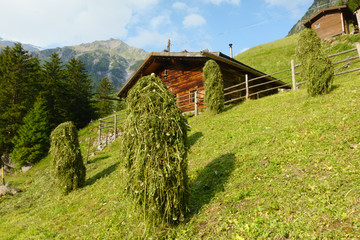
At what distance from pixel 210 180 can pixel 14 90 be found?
31.1 meters

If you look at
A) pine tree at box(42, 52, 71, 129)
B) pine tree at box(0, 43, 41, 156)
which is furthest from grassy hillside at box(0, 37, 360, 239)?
pine tree at box(42, 52, 71, 129)

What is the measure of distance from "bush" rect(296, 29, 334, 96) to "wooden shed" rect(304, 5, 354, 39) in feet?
112

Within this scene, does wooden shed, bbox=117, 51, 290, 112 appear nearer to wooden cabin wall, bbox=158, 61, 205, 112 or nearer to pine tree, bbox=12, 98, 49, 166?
wooden cabin wall, bbox=158, 61, 205, 112

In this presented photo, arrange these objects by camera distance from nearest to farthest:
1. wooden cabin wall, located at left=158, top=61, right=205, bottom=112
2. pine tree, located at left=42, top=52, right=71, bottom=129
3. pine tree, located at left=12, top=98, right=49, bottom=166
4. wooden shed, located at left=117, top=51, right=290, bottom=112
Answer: wooden shed, located at left=117, top=51, right=290, bottom=112, wooden cabin wall, located at left=158, top=61, right=205, bottom=112, pine tree, located at left=12, top=98, right=49, bottom=166, pine tree, located at left=42, top=52, right=71, bottom=129

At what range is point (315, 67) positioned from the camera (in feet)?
29.5

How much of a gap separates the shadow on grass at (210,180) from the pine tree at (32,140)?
77.9 ft

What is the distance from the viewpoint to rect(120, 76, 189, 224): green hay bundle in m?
4.01

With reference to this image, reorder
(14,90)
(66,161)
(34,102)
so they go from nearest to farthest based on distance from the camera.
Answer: (66,161) → (14,90) → (34,102)

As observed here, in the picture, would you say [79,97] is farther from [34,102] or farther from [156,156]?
[156,156]

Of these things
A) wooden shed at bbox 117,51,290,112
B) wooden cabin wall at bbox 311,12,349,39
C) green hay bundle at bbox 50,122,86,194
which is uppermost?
wooden cabin wall at bbox 311,12,349,39

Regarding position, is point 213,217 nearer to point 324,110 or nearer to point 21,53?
point 324,110

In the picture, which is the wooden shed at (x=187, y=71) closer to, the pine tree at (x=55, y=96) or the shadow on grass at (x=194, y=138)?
the shadow on grass at (x=194, y=138)

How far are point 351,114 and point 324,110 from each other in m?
1.23

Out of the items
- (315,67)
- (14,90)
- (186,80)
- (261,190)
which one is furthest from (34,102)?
(261,190)
